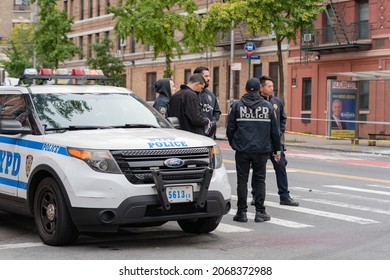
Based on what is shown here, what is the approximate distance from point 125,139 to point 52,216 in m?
1.16

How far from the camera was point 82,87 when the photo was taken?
33.7 feet

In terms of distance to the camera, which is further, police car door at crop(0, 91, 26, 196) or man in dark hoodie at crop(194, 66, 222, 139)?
man in dark hoodie at crop(194, 66, 222, 139)

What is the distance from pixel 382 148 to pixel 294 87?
39.7 feet

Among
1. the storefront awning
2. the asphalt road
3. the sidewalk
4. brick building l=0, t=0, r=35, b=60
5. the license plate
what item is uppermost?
brick building l=0, t=0, r=35, b=60

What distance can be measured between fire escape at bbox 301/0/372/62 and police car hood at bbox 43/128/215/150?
27.9 meters

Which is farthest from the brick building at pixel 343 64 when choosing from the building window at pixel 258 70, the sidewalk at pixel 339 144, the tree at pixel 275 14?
the tree at pixel 275 14

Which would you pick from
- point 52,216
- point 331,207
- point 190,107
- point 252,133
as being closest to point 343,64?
point 331,207

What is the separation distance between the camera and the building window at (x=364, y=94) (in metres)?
36.8

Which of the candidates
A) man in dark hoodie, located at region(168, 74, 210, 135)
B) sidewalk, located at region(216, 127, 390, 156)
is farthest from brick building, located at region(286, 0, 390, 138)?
man in dark hoodie, located at region(168, 74, 210, 135)

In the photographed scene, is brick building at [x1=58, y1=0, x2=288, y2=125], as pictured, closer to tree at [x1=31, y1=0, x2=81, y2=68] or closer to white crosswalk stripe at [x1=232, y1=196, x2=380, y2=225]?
tree at [x1=31, y1=0, x2=81, y2=68]

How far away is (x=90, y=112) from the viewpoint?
32.1 ft

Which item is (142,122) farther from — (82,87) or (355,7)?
(355,7)

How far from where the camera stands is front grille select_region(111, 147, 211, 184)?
8.58 m

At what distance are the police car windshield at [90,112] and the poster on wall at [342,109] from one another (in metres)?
23.6
